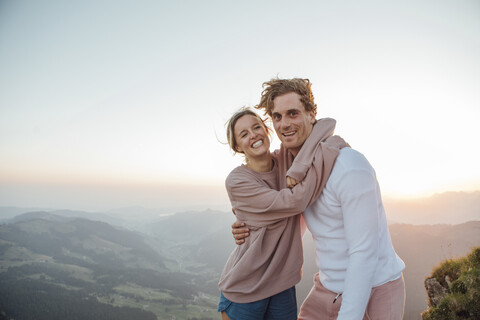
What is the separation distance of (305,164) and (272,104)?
1.13 metres

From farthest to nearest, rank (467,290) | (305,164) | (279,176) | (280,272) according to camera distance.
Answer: (467,290), (279,176), (280,272), (305,164)

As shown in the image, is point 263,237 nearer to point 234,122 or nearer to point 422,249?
point 234,122

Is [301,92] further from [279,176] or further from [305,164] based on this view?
[279,176]

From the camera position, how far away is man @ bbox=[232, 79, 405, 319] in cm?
270

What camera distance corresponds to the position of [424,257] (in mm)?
174000

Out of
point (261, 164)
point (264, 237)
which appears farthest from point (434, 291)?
point (261, 164)

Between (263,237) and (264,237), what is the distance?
0.03 metres

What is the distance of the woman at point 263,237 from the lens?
3.45m

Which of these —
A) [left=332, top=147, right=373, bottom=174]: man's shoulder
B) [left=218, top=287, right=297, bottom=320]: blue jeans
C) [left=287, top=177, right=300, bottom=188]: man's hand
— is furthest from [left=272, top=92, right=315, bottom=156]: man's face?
[left=218, top=287, right=297, bottom=320]: blue jeans

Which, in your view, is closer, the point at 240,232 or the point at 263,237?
the point at 263,237

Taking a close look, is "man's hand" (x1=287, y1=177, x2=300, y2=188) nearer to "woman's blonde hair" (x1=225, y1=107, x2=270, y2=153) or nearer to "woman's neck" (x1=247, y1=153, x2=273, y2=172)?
"woman's neck" (x1=247, y1=153, x2=273, y2=172)

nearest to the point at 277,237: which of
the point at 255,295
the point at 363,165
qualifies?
the point at 255,295

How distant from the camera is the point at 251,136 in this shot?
13.6ft

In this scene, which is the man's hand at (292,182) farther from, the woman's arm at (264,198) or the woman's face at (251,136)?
the woman's face at (251,136)
